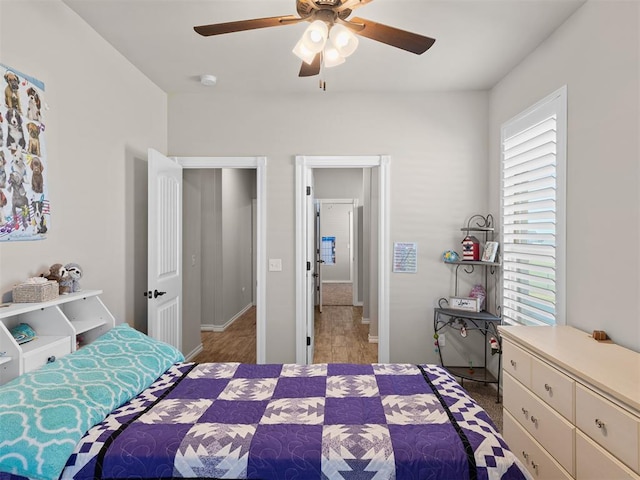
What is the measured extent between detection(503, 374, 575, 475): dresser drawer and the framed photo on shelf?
125 cm

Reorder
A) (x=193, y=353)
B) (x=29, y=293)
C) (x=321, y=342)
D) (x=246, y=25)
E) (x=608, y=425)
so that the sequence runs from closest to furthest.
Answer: (x=608, y=425) < (x=246, y=25) < (x=29, y=293) < (x=193, y=353) < (x=321, y=342)

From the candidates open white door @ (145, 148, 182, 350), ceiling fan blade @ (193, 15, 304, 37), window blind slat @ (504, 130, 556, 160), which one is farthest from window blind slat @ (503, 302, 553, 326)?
open white door @ (145, 148, 182, 350)

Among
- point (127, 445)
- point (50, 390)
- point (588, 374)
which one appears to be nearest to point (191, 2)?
point (50, 390)

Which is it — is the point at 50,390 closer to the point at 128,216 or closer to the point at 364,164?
the point at 128,216

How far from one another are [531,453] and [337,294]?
22.0 feet

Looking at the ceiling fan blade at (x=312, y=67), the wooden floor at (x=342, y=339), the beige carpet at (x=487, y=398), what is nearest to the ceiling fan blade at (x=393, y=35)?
the ceiling fan blade at (x=312, y=67)

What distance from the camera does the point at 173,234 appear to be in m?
3.24

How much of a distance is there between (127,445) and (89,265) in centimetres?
144

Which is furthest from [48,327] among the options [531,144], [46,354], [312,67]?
[531,144]

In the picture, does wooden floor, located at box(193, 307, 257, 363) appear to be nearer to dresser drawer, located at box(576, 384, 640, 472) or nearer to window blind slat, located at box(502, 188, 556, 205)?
window blind slat, located at box(502, 188, 556, 205)

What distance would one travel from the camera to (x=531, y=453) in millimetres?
1886

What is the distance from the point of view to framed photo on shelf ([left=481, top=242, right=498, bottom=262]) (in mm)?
3180

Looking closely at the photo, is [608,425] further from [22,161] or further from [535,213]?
[22,161]

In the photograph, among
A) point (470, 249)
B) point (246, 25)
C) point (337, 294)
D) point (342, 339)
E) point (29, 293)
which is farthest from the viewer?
point (337, 294)
